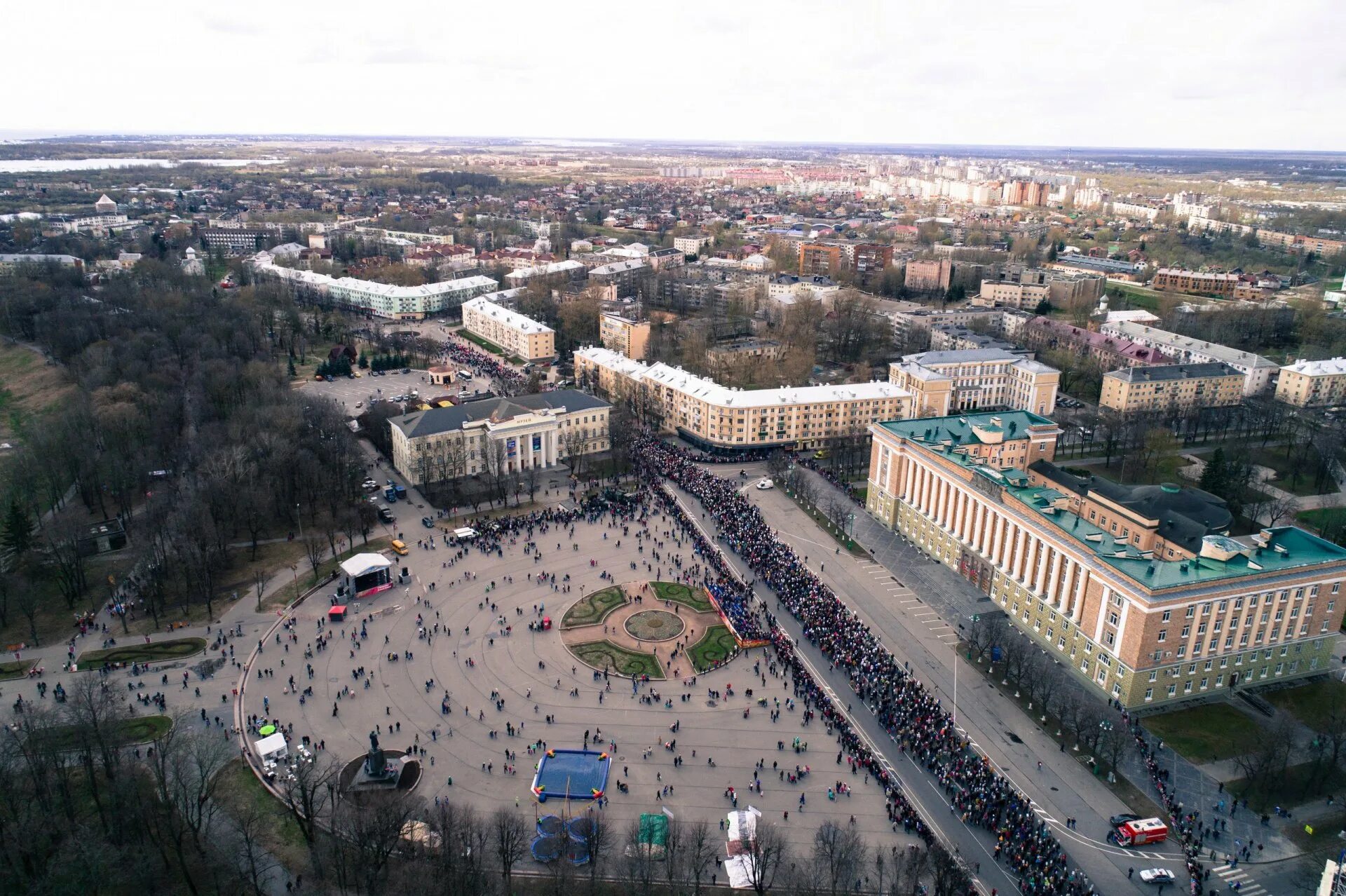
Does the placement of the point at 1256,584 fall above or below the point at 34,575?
above

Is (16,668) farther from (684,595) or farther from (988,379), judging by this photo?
(988,379)

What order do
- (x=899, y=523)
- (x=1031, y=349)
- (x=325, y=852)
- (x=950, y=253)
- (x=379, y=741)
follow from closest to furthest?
1. (x=325, y=852)
2. (x=379, y=741)
3. (x=899, y=523)
4. (x=1031, y=349)
5. (x=950, y=253)

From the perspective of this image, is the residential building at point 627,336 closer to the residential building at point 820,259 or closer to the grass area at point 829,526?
the grass area at point 829,526

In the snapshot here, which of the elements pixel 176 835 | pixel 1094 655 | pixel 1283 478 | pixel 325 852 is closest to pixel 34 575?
pixel 176 835

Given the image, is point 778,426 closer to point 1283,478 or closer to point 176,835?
point 1283,478

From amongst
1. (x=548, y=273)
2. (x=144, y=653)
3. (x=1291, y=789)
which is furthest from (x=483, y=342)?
(x=1291, y=789)

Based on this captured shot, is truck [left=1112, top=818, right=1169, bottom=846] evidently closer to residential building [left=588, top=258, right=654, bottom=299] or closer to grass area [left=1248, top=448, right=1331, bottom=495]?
grass area [left=1248, top=448, right=1331, bottom=495]
